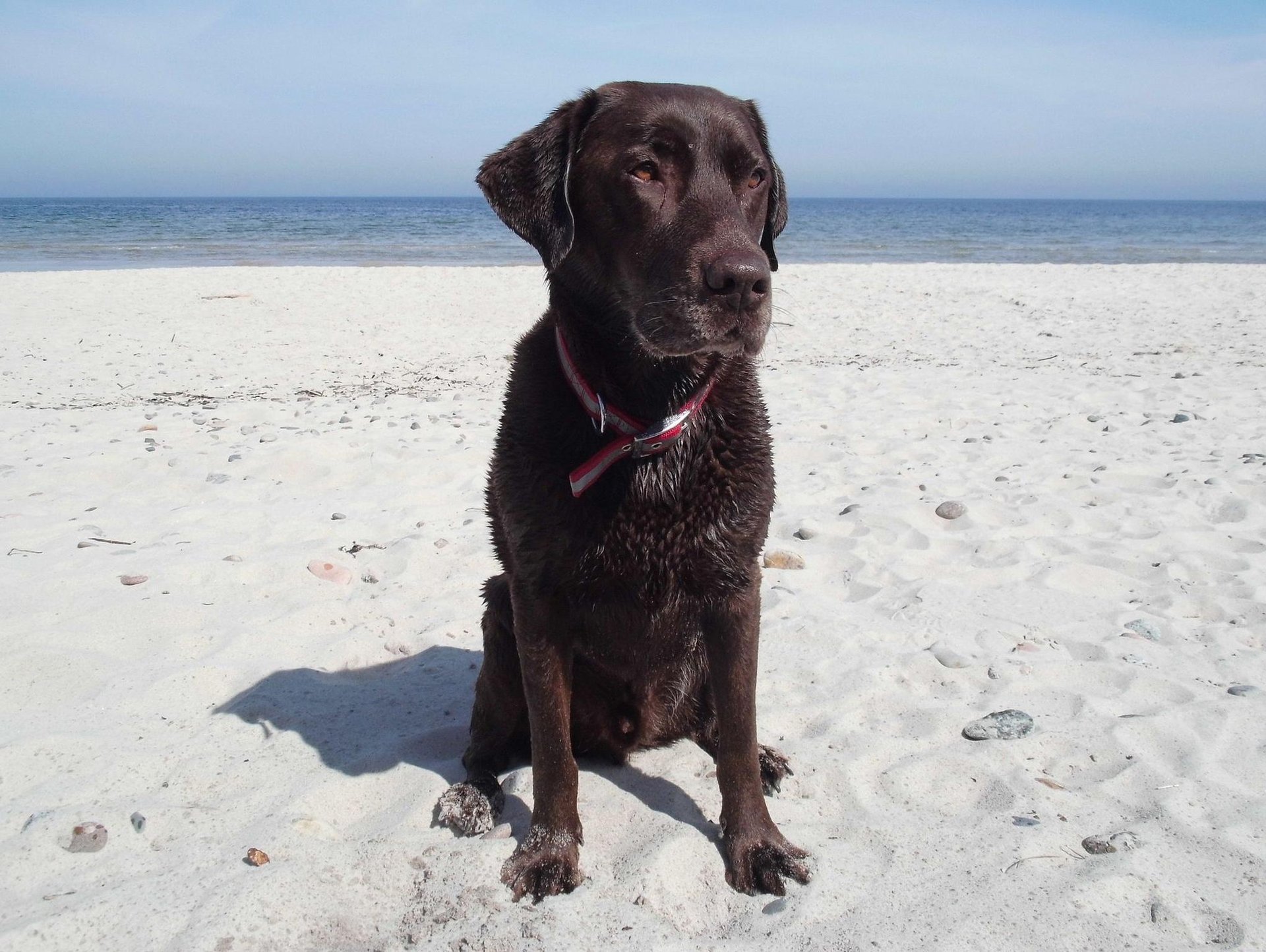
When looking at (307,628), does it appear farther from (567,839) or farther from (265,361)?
(265,361)

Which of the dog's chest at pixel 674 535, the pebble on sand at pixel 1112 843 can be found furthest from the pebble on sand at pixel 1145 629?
the dog's chest at pixel 674 535

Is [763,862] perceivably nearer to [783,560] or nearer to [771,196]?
[771,196]

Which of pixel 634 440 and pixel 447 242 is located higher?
pixel 447 242

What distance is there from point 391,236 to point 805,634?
3360 centimetres

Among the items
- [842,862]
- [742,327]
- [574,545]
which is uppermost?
[742,327]

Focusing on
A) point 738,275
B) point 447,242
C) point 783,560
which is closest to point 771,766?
point 738,275

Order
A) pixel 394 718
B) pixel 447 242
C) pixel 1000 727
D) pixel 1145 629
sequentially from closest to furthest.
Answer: pixel 1000 727 < pixel 394 718 < pixel 1145 629 < pixel 447 242

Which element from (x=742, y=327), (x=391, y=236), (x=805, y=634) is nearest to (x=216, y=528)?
(x=805, y=634)

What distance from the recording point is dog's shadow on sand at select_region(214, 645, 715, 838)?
9.73 ft

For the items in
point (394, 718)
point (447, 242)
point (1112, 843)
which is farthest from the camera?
point (447, 242)

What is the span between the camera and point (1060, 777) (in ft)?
9.39

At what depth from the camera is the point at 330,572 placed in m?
4.45

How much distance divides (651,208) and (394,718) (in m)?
2.11

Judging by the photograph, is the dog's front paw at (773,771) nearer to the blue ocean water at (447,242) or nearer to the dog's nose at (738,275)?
the dog's nose at (738,275)
